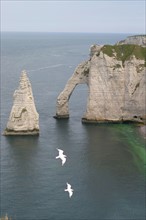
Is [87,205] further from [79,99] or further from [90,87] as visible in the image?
[79,99]

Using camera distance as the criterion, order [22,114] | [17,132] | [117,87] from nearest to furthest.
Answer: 1. [17,132]
2. [22,114]
3. [117,87]

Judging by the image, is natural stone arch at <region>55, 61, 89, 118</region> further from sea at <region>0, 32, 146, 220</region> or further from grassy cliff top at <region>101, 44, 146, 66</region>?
grassy cliff top at <region>101, 44, 146, 66</region>

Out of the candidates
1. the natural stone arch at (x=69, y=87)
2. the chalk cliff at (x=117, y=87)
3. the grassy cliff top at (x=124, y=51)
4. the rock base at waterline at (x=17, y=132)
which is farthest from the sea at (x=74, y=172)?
the grassy cliff top at (x=124, y=51)

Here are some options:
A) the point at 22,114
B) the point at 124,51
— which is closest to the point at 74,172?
the point at 22,114

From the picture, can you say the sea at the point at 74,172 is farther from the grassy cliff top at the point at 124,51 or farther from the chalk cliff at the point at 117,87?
the grassy cliff top at the point at 124,51

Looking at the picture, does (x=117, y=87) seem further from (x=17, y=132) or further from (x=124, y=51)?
(x=17, y=132)

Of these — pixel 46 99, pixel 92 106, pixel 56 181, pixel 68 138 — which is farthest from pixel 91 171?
pixel 46 99
